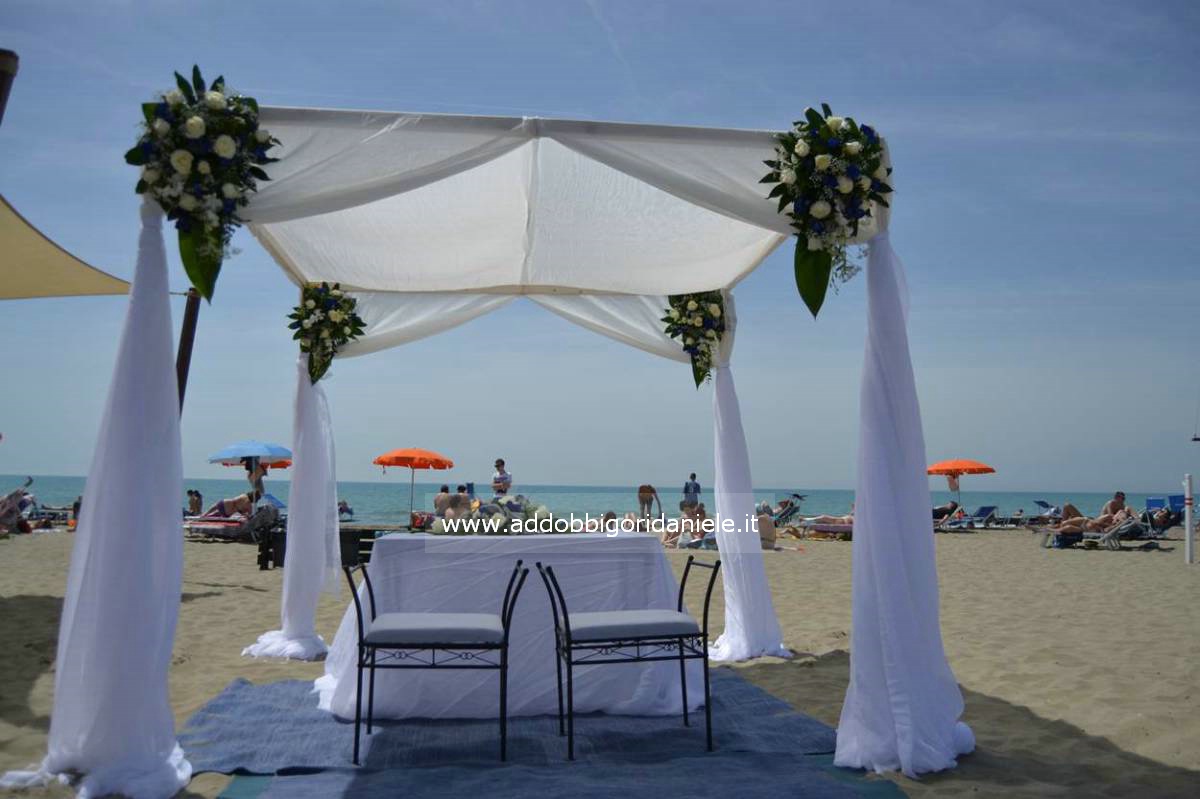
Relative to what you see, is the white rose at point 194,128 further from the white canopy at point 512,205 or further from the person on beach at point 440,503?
the person on beach at point 440,503

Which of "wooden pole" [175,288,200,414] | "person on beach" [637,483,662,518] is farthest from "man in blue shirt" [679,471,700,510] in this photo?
"wooden pole" [175,288,200,414]

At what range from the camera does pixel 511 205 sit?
4805mm

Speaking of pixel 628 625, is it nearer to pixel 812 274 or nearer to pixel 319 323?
pixel 812 274

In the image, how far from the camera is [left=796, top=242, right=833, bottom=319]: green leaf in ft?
12.7

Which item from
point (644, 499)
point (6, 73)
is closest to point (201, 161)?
point (6, 73)

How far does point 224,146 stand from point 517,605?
2.48 m

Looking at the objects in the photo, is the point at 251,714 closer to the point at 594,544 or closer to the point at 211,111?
the point at 594,544

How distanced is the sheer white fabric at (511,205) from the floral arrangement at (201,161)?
14 centimetres

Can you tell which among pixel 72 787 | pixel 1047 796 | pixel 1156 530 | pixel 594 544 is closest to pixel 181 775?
pixel 72 787

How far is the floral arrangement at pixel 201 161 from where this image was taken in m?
3.39

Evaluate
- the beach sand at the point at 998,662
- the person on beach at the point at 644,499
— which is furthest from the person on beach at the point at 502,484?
the person on beach at the point at 644,499

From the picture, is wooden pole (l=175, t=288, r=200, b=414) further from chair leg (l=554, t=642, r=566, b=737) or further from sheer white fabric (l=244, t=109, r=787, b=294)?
chair leg (l=554, t=642, r=566, b=737)

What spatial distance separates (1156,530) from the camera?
1667 centimetres

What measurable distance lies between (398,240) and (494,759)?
2977mm
